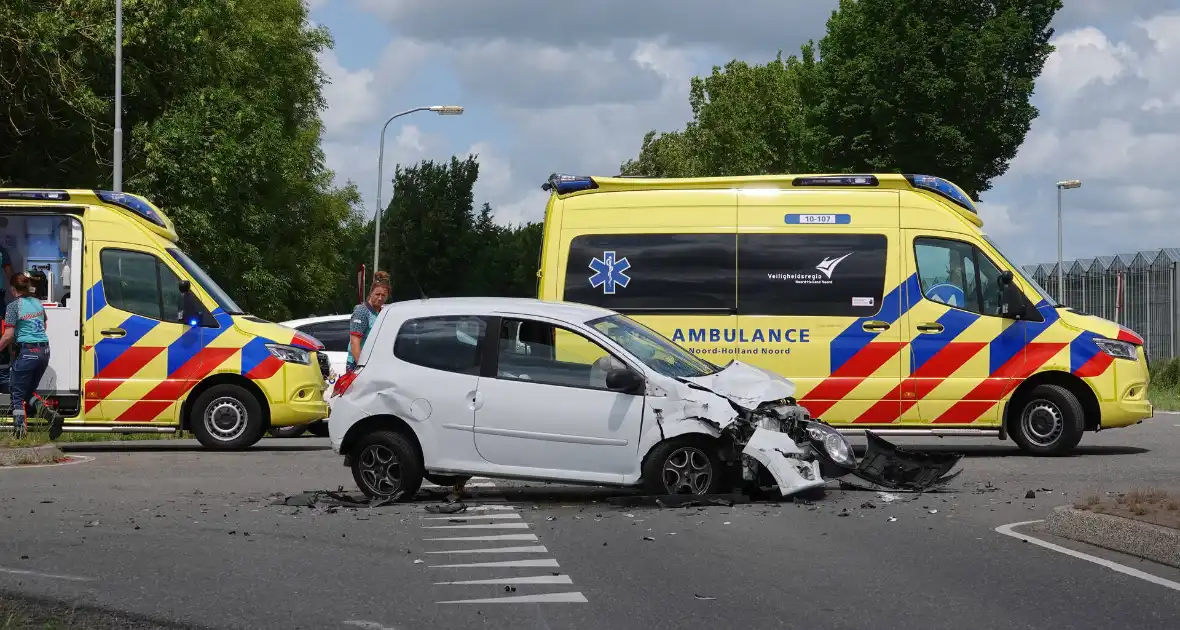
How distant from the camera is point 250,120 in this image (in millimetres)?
34406

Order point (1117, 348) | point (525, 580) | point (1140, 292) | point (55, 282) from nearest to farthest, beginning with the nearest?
point (525, 580) → point (1117, 348) → point (55, 282) → point (1140, 292)

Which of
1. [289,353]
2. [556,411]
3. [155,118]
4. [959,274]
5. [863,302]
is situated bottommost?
[556,411]

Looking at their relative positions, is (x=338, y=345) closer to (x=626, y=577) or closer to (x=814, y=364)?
(x=814, y=364)

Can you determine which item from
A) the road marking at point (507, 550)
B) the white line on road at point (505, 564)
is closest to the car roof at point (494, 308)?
the road marking at point (507, 550)

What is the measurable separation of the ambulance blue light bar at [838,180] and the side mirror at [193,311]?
6.29 meters

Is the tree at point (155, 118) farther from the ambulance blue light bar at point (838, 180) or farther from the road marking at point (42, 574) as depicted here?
the road marking at point (42, 574)

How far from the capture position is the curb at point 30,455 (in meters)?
14.7

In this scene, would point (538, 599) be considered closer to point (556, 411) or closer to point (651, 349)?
point (556, 411)

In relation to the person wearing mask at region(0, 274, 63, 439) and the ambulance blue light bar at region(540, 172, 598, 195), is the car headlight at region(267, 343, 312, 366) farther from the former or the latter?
the ambulance blue light bar at region(540, 172, 598, 195)

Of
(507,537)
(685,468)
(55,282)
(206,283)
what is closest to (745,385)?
(685,468)

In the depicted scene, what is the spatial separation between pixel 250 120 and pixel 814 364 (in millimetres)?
21624

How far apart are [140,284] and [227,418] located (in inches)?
66.6

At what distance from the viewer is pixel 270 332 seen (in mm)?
17281

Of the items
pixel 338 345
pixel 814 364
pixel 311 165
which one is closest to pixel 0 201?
pixel 338 345
